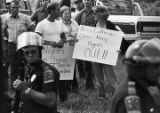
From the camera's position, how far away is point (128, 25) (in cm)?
1502

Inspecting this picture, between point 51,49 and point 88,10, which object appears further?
point 88,10

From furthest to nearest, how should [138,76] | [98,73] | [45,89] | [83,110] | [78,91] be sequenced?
[78,91] → [98,73] → [83,110] → [45,89] → [138,76]

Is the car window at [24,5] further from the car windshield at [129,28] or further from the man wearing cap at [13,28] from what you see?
the man wearing cap at [13,28]

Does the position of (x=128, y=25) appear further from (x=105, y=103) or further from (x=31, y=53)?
(x=31, y=53)

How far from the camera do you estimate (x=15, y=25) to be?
32.3ft

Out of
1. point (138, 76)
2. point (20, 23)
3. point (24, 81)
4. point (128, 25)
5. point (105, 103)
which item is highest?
point (138, 76)

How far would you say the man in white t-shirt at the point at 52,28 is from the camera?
28.8 ft

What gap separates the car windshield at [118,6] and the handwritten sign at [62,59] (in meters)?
6.88

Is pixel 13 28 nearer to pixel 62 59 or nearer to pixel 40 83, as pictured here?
pixel 62 59

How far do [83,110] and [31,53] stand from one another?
13.7ft


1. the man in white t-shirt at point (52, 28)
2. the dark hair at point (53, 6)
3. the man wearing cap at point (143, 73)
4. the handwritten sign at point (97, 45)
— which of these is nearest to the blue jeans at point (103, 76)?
the handwritten sign at point (97, 45)

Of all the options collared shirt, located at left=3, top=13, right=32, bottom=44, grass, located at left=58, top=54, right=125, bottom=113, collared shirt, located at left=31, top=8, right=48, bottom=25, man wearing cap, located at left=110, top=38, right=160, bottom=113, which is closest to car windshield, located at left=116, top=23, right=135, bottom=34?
collared shirt, located at left=31, top=8, right=48, bottom=25

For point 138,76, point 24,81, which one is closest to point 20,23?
point 24,81

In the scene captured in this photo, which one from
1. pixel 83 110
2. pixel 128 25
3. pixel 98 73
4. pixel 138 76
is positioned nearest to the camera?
pixel 138 76
